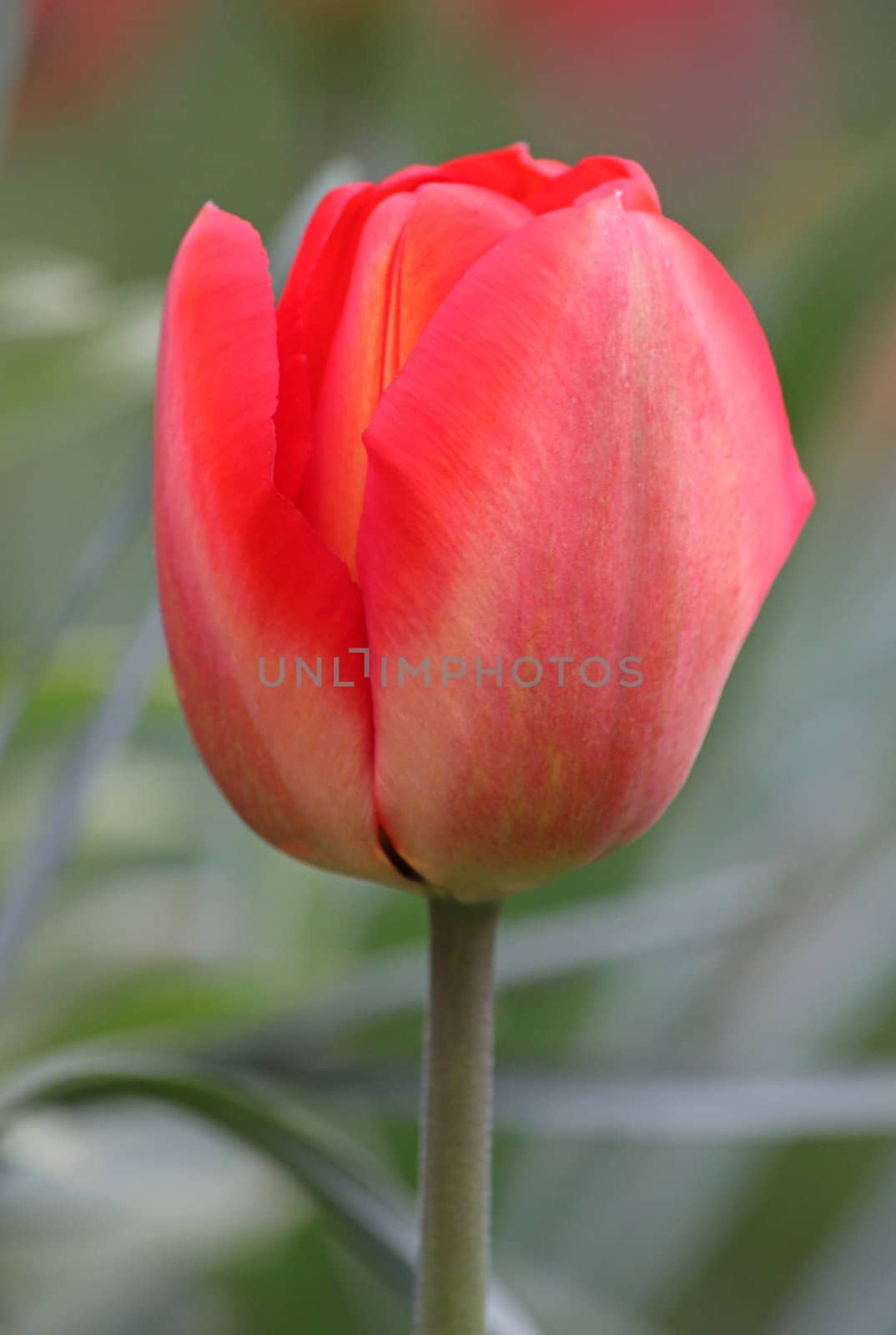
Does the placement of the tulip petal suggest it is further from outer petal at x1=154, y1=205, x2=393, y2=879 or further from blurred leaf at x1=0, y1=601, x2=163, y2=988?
blurred leaf at x1=0, y1=601, x2=163, y2=988

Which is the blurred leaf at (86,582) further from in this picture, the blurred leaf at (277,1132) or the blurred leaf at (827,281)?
the blurred leaf at (827,281)

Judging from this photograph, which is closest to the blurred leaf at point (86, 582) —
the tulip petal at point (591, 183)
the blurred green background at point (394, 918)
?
the blurred green background at point (394, 918)

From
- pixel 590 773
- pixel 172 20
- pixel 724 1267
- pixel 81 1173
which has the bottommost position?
pixel 724 1267

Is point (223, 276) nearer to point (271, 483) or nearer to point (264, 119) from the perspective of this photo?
point (271, 483)

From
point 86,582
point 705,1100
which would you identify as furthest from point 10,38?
point 705,1100

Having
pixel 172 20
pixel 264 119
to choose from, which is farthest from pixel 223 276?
pixel 264 119

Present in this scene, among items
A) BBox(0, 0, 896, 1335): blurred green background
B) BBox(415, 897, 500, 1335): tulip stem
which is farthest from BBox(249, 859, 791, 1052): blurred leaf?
BBox(415, 897, 500, 1335): tulip stem
